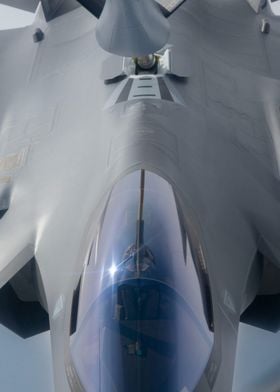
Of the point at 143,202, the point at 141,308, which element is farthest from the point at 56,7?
the point at 141,308

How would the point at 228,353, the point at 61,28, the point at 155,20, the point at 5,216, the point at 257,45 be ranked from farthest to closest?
the point at 61,28 → the point at 257,45 → the point at 5,216 → the point at 155,20 → the point at 228,353

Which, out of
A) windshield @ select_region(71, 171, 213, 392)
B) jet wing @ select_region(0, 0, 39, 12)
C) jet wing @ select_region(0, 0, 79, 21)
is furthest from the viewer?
jet wing @ select_region(0, 0, 39, 12)

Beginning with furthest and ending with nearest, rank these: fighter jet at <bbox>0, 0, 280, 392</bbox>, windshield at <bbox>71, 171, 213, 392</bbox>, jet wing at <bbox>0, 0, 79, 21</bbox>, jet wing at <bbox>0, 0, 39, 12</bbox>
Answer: jet wing at <bbox>0, 0, 39, 12</bbox>
jet wing at <bbox>0, 0, 79, 21</bbox>
fighter jet at <bbox>0, 0, 280, 392</bbox>
windshield at <bbox>71, 171, 213, 392</bbox>

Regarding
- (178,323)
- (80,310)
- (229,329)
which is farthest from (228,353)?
(80,310)

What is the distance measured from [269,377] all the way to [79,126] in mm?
2803

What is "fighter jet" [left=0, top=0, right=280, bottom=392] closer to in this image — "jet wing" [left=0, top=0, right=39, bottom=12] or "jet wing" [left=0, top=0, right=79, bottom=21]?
"jet wing" [left=0, top=0, right=79, bottom=21]

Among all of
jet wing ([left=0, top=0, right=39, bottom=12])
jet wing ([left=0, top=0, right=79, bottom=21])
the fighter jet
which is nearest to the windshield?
the fighter jet

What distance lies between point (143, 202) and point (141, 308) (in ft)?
2.49

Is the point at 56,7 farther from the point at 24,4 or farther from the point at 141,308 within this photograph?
the point at 141,308

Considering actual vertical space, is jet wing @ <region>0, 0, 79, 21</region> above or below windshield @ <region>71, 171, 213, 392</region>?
above

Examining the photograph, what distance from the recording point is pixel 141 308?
3168 millimetres

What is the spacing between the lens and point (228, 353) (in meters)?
3.48

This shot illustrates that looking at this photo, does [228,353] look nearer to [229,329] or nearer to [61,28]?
[229,329]

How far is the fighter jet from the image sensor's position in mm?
3207
